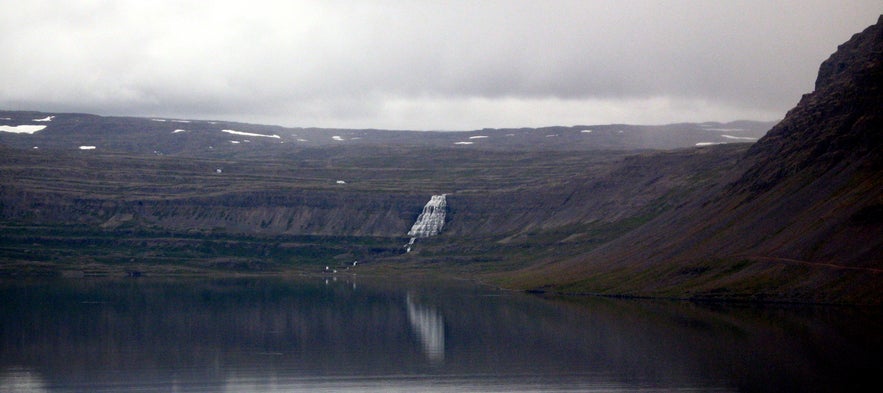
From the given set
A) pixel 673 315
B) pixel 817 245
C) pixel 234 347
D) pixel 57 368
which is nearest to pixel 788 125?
pixel 817 245

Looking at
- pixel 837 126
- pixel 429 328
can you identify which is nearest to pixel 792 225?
pixel 837 126

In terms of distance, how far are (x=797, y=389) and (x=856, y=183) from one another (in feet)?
232

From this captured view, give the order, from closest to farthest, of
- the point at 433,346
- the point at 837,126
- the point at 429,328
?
the point at 433,346, the point at 429,328, the point at 837,126

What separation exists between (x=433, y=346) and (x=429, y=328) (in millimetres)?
13821

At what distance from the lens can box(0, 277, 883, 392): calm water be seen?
6931 cm

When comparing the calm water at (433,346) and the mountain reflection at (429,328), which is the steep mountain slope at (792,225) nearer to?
the calm water at (433,346)

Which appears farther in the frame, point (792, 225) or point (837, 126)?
point (837, 126)

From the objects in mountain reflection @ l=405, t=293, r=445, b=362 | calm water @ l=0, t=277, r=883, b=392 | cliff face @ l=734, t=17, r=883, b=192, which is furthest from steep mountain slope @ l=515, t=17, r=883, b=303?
mountain reflection @ l=405, t=293, r=445, b=362

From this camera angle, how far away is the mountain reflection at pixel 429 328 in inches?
3351

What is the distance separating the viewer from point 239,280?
193 meters

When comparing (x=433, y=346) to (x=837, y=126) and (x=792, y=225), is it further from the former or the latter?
(x=837, y=126)

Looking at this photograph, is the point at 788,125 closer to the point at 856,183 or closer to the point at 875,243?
the point at 856,183

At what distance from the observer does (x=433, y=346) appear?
88375mm

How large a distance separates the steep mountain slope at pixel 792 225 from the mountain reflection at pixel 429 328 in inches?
1162
